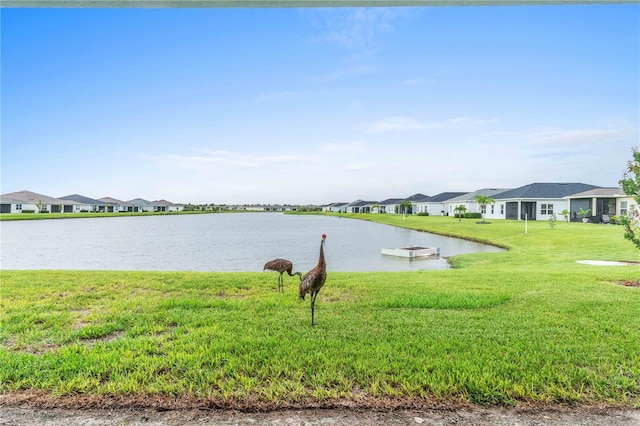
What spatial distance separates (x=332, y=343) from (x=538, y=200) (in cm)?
3508

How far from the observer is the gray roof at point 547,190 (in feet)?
107

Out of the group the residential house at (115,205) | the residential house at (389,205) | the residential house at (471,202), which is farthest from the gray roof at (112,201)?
the residential house at (471,202)

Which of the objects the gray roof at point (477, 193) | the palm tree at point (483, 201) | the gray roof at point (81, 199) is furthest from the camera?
the gray roof at point (81, 199)

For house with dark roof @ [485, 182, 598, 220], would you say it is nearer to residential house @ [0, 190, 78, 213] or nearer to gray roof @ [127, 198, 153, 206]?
residential house @ [0, 190, 78, 213]

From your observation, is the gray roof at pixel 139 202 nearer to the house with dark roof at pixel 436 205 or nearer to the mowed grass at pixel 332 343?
the house with dark roof at pixel 436 205

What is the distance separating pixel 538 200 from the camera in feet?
106

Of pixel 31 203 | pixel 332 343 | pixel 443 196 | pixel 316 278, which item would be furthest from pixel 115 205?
pixel 332 343

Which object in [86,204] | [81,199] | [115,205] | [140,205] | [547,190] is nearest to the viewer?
[547,190]

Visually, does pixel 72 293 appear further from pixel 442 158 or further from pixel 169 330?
pixel 442 158

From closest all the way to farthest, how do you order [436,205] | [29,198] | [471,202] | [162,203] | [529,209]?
[529,209] < [471,202] < [436,205] < [29,198] < [162,203]

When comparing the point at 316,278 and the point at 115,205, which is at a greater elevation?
the point at 115,205

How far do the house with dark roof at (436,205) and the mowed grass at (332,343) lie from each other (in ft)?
149

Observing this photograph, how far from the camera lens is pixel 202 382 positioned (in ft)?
8.16

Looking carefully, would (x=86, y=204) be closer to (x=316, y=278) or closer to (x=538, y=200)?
→ (x=538, y=200)
